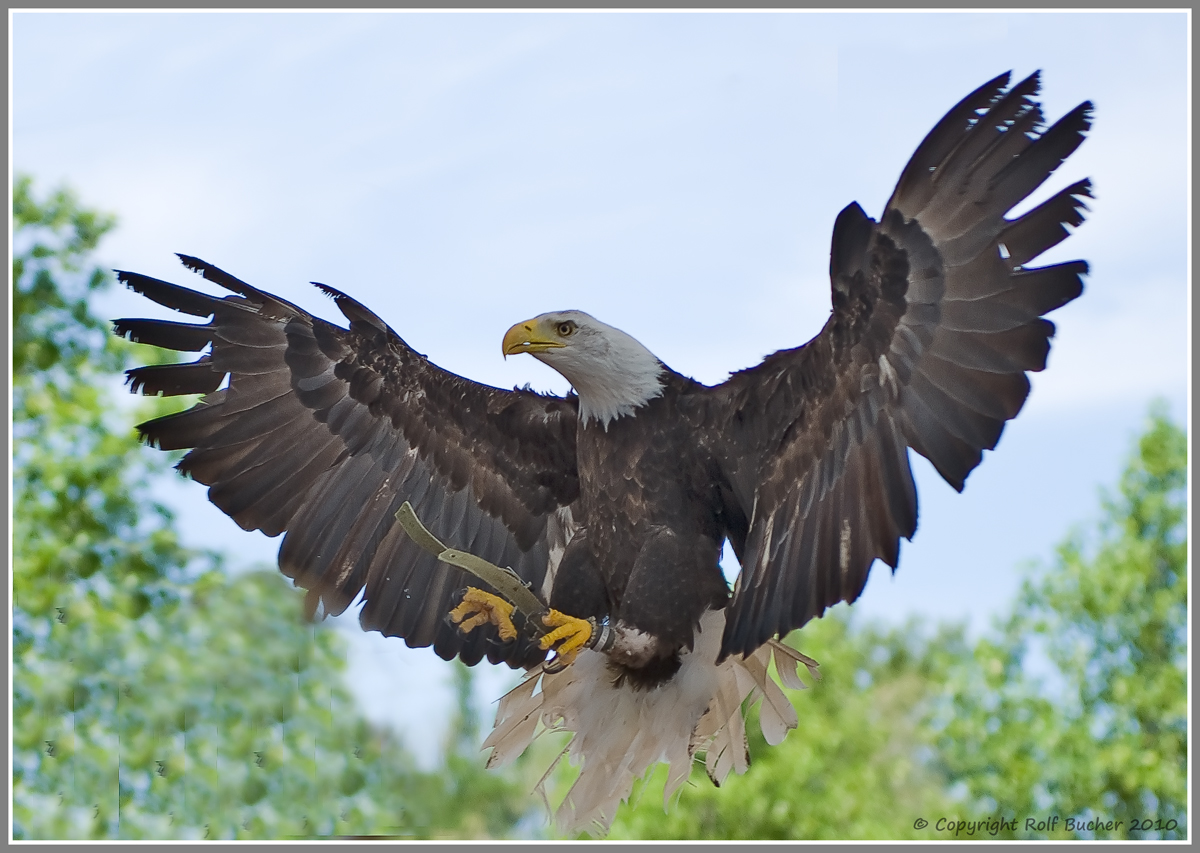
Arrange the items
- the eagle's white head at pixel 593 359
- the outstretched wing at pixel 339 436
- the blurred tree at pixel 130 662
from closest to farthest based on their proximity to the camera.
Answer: the eagle's white head at pixel 593 359, the outstretched wing at pixel 339 436, the blurred tree at pixel 130 662

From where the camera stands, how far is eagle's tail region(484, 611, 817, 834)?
3.06 meters

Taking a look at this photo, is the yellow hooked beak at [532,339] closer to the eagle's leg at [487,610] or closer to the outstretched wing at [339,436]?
the outstretched wing at [339,436]

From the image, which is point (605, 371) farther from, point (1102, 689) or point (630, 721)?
point (1102, 689)

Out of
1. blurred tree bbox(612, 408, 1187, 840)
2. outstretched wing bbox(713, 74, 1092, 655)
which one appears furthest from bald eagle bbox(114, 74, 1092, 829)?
blurred tree bbox(612, 408, 1187, 840)

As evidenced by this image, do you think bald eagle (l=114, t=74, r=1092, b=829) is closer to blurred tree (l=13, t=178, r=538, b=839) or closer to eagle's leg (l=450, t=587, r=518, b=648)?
eagle's leg (l=450, t=587, r=518, b=648)

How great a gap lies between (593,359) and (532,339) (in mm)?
160

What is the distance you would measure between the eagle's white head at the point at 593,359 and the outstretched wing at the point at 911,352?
390mm

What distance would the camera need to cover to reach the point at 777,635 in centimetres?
254

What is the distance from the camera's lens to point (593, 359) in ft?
9.64

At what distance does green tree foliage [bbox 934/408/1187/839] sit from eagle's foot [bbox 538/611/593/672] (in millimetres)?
8106

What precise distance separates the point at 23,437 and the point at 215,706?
2.84 metres

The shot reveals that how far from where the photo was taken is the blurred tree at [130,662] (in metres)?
7.98

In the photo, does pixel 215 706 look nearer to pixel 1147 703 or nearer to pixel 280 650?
pixel 280 650

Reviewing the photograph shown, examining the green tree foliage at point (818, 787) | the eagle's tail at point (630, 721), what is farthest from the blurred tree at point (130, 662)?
the eagle's tail at point (630, 721)
